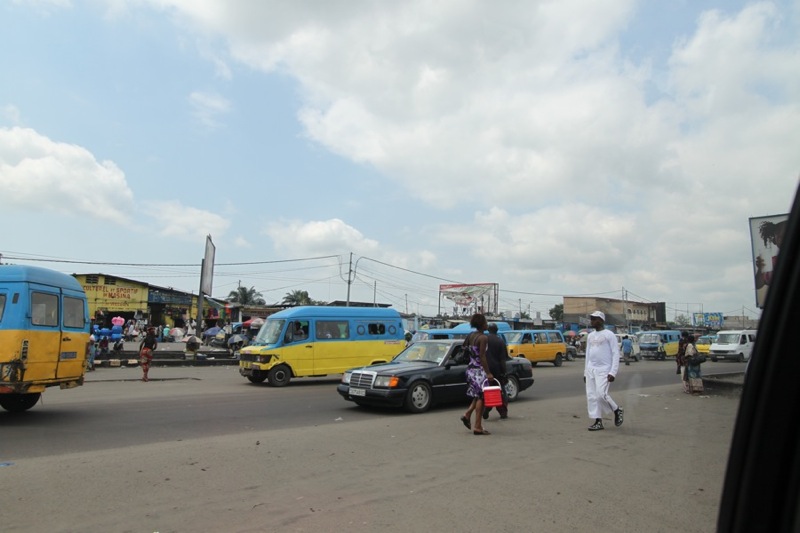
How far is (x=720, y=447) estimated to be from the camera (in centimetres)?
743

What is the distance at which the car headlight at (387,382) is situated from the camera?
10422 mm

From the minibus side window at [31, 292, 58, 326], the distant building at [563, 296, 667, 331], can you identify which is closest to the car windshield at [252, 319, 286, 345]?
the minibus side window at [31, 292, 58, 326]

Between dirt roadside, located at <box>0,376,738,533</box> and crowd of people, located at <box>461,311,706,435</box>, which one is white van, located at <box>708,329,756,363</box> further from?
crowd of people, located at <box>461,311,706,435</box>

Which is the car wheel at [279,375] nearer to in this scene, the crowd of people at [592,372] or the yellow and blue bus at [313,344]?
the yellow and blue bus at [313,344]

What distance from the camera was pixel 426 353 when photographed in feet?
39.1

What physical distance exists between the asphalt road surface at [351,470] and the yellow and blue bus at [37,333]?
71cm

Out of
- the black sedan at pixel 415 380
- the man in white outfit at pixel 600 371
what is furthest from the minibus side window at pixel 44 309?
the man in white outfit at pixel 600 371

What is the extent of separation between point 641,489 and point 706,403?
8071 mm

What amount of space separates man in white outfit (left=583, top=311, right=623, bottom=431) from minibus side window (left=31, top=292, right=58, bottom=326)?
9345 millimetres

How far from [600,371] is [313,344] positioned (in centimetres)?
990

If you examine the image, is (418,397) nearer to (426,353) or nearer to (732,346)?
(426,353)

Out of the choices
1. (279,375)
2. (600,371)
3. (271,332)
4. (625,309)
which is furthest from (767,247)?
(625,309)

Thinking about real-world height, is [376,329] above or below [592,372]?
above

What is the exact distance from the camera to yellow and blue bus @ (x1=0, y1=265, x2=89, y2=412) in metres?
9.29
